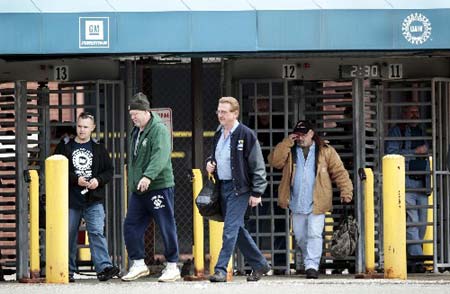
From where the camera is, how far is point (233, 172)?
51.9 feet

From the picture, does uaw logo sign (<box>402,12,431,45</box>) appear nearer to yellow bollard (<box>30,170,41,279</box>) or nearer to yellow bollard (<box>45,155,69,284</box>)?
yellow bollard (<box>45,155,69,284</box>)

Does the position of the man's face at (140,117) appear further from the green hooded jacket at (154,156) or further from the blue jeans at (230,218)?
the blue jeans at (230,218)

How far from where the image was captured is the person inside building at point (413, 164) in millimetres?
18906

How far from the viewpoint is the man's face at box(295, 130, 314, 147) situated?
57.9 ft

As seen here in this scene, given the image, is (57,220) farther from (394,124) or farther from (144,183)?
(394,124)

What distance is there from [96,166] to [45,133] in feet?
4.43

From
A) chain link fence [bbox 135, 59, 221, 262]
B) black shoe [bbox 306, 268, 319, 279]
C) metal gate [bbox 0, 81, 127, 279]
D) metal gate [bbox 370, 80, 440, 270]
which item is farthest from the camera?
chain link fence [bbox 135, 59, 221, 262]

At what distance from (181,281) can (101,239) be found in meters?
0.99

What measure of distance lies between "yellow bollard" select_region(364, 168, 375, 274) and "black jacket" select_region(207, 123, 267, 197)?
2124mm

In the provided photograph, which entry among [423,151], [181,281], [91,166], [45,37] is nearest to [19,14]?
[45,37]

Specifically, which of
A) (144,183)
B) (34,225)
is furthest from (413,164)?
(34,225)

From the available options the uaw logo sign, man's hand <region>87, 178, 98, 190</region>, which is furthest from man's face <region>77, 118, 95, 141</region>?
the uaw logo sign

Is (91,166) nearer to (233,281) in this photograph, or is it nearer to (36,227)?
(36,227)

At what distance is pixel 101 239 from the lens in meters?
17.4
